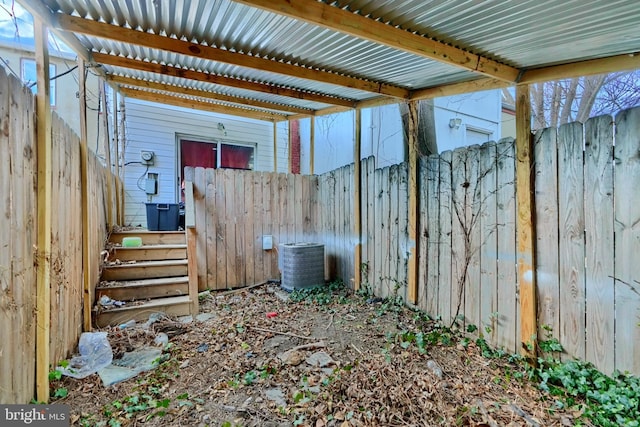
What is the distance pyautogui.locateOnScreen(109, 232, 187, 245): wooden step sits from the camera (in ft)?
14.4

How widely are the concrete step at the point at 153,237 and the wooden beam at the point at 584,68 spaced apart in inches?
187

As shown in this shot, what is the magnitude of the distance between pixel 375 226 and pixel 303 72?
2152 millimetres

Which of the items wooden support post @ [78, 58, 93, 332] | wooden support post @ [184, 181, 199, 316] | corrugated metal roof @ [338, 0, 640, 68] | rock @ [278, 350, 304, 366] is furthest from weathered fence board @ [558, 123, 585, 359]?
wooden support post @ [78, 58, 93, 332]

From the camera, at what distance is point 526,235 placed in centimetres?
238

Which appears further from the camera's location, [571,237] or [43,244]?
[571,237]

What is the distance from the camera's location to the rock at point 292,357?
8.36ft

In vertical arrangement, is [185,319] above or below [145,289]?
below

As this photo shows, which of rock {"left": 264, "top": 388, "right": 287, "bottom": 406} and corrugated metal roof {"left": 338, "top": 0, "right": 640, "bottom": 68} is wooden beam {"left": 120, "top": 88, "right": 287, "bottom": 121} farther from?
rock {"left": 264, "top": 388, "right": 287, "bottom": 406}

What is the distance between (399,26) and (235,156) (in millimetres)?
5690

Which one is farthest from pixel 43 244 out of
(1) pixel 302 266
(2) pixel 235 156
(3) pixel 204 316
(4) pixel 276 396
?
(2) pixel 235 156

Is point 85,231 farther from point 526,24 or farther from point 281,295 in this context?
point 526,24

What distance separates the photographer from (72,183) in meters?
2.61

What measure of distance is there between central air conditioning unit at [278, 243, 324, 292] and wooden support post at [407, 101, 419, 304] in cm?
154

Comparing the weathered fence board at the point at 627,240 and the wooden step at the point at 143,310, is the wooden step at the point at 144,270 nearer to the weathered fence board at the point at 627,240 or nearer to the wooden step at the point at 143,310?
the wooden step at the point at 143,310
